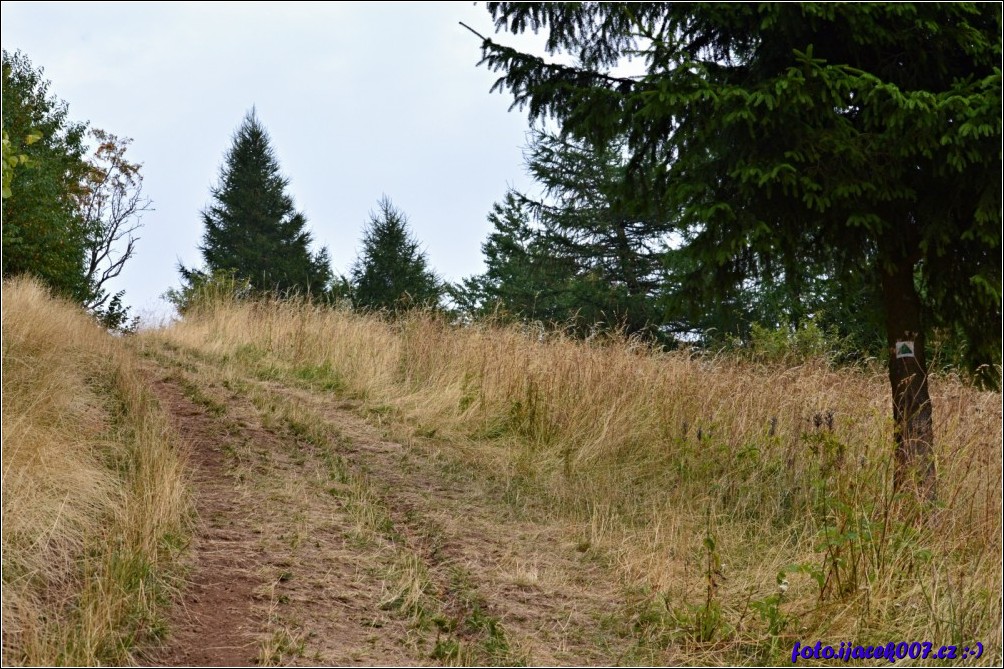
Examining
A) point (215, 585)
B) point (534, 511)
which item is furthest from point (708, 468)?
point (215, 585)

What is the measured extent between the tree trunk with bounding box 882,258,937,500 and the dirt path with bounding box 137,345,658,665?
237 cm

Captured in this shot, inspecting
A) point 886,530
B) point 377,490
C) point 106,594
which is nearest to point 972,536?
point 886,530

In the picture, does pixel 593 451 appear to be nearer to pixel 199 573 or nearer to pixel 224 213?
pixel 199 573

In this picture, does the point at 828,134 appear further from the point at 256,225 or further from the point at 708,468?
the point at 256,225

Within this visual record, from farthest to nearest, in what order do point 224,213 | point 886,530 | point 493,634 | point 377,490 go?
1. point 224,213
2. point 377,490
3. point 886,530
4. point 493,634

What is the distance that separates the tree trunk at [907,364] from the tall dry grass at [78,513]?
463 centimetres

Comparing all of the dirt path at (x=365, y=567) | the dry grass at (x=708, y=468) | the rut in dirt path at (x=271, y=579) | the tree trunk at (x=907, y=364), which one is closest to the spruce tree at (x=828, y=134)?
the tree trunk at (x=907, y=364)

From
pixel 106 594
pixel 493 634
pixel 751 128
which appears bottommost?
pixel 493 634

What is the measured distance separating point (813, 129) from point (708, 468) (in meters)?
2.79

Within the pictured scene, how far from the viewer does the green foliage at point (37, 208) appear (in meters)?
12.4

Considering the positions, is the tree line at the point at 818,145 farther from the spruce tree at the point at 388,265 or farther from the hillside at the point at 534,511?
the spruce tree at the point at 388,265

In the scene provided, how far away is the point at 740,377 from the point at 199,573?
18.0ft

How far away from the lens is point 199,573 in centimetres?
437

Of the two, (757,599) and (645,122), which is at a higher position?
(645,122)
